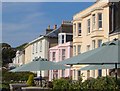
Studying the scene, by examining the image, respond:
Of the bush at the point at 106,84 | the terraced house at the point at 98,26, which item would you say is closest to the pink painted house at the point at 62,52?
the terraced house at the point at 98,26

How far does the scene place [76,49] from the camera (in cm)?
3769

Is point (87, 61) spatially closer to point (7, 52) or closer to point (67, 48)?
point (67, 48)

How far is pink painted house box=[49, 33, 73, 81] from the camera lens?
42.3 meters

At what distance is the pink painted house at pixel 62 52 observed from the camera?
42316 millimetres

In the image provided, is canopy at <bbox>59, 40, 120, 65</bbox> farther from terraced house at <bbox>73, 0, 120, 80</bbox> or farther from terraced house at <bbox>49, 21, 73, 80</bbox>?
terraced house at <bbox>49, 21, 73, 80</bbox>

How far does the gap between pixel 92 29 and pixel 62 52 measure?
1263cm

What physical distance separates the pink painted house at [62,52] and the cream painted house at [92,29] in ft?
13.9

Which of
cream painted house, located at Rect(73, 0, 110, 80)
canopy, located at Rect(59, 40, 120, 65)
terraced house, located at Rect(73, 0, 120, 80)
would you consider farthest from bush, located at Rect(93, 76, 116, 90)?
cream painted house, located at Rect(73, 0, 110, 80)

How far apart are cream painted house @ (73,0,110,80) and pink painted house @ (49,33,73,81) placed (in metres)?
4.23

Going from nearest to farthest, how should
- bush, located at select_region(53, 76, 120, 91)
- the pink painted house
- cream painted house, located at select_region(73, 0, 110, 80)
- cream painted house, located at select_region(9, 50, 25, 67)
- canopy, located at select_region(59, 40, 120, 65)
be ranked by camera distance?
canopy, located at select_region(59, 40, 120, 65)
bush, located at select_region(53, 76, 120, 91)
cream painted house, located at select_region(73, 0, 110, 80)
the pink painted house
cream painted house, located at select_region(9, 50, 25, 67)

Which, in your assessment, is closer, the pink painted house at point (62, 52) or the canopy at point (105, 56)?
the canopy at point (105, 56)

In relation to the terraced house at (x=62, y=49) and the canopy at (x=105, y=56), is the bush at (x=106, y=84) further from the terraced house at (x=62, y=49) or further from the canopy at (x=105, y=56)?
the terraced house at (x=62, y=49)

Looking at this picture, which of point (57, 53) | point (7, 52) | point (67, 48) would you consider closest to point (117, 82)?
point (67, 48)

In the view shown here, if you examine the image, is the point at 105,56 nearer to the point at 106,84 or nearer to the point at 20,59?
the point at 106,84
